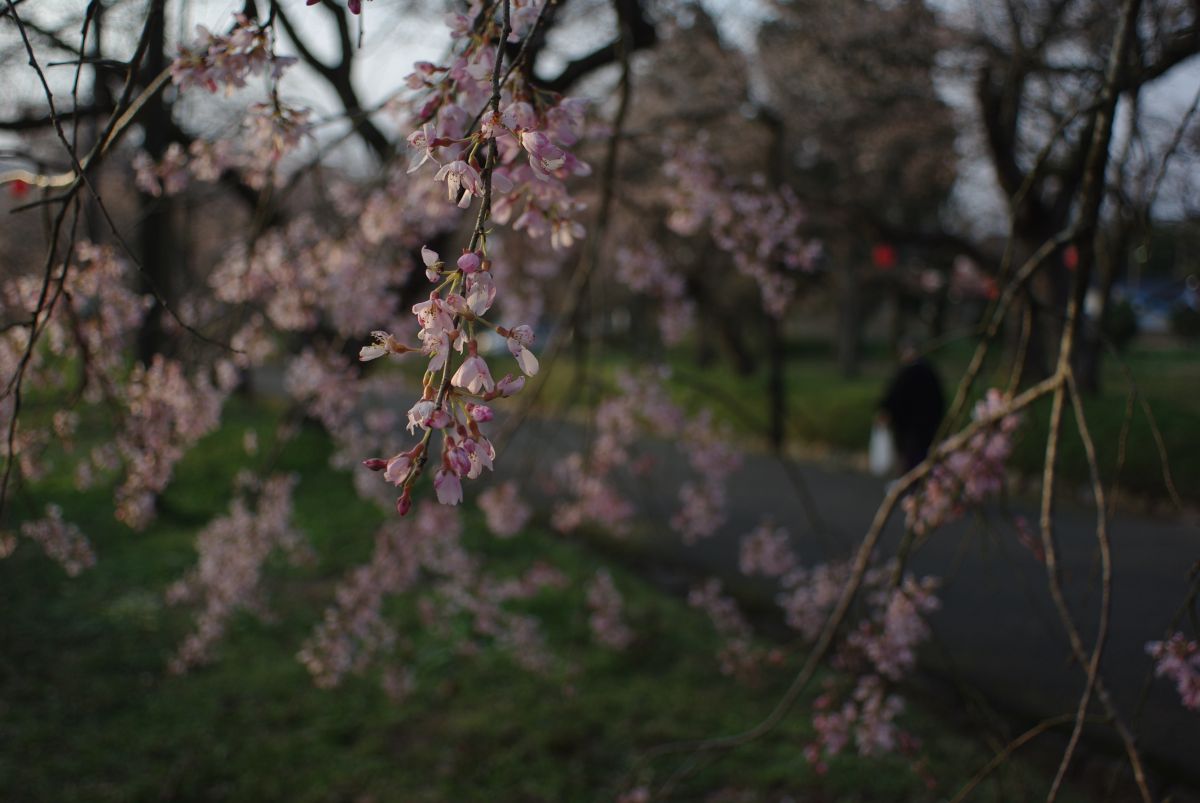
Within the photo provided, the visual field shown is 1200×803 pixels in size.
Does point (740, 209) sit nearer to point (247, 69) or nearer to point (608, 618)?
point (608, 618)

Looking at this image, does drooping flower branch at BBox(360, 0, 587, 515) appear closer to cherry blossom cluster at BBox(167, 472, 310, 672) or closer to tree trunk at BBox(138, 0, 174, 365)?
tree trunk at BBox(138, 0, 174, 365)

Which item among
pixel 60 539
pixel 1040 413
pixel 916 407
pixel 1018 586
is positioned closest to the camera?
pixel 60 539

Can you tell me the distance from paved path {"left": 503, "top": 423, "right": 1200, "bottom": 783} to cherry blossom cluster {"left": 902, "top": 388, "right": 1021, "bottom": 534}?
10 cm

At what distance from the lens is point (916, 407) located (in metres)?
7.40

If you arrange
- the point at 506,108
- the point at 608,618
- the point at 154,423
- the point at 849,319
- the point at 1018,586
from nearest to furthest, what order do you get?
the point at 506,108 < the point at 154,423 < the point at 608,618 < the point at 1018,586 < the point at 849,319

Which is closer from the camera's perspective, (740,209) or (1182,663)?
(1182,663)

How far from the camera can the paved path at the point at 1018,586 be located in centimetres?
401

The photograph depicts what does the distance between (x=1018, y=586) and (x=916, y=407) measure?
1.84 metres

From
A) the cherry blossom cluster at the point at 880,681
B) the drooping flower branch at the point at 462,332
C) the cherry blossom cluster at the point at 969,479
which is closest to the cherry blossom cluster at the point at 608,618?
the cherry blossom cluster at the point at 880,681

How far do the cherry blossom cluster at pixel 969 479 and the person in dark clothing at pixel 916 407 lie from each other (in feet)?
15.3

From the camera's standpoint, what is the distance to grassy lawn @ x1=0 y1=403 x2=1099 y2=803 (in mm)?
3812

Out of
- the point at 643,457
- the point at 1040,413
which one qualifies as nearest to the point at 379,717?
the point at 643,457

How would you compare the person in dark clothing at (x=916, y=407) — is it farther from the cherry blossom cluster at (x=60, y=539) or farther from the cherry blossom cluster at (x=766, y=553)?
the cherry blossom cluster at (x=60, y=539)

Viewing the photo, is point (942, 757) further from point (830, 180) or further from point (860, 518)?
point (830, 180)
